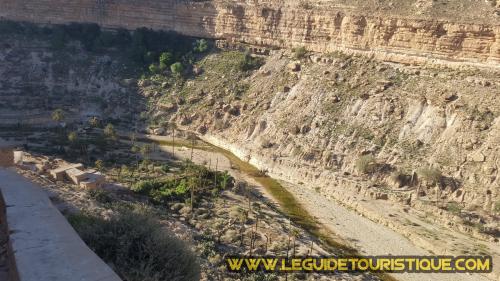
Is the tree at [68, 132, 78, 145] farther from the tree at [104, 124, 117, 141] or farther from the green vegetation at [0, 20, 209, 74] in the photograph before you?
the green vegetation at [0, 20, 209, 74]

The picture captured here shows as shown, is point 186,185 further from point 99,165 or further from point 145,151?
point 145,151

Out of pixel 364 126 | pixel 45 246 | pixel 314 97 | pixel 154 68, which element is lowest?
pixel 45 246

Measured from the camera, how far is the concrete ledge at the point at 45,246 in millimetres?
9203

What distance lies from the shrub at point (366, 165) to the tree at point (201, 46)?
24.8m

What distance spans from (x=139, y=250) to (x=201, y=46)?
39977 mm

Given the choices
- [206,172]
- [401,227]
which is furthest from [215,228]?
[401,227]

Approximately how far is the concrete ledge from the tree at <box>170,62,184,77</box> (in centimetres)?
3493

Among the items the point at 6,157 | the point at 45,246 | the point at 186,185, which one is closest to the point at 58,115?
the point at 186,185

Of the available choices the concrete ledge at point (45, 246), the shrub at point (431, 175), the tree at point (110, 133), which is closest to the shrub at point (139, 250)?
the concrete ledge at point (45, 246)

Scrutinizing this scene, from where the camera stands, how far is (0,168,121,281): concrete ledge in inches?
362

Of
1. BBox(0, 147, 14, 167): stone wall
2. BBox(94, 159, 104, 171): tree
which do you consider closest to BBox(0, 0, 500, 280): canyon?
BBox(94, 159, 104, 171): tree

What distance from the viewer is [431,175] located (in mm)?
28812

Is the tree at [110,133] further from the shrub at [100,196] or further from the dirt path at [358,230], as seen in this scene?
the shrub at [100,196]

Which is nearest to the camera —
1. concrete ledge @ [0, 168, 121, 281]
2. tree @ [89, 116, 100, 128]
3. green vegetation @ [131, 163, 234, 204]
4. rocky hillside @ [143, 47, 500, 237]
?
concrete ledge @ [0, 168, 121, 281]
